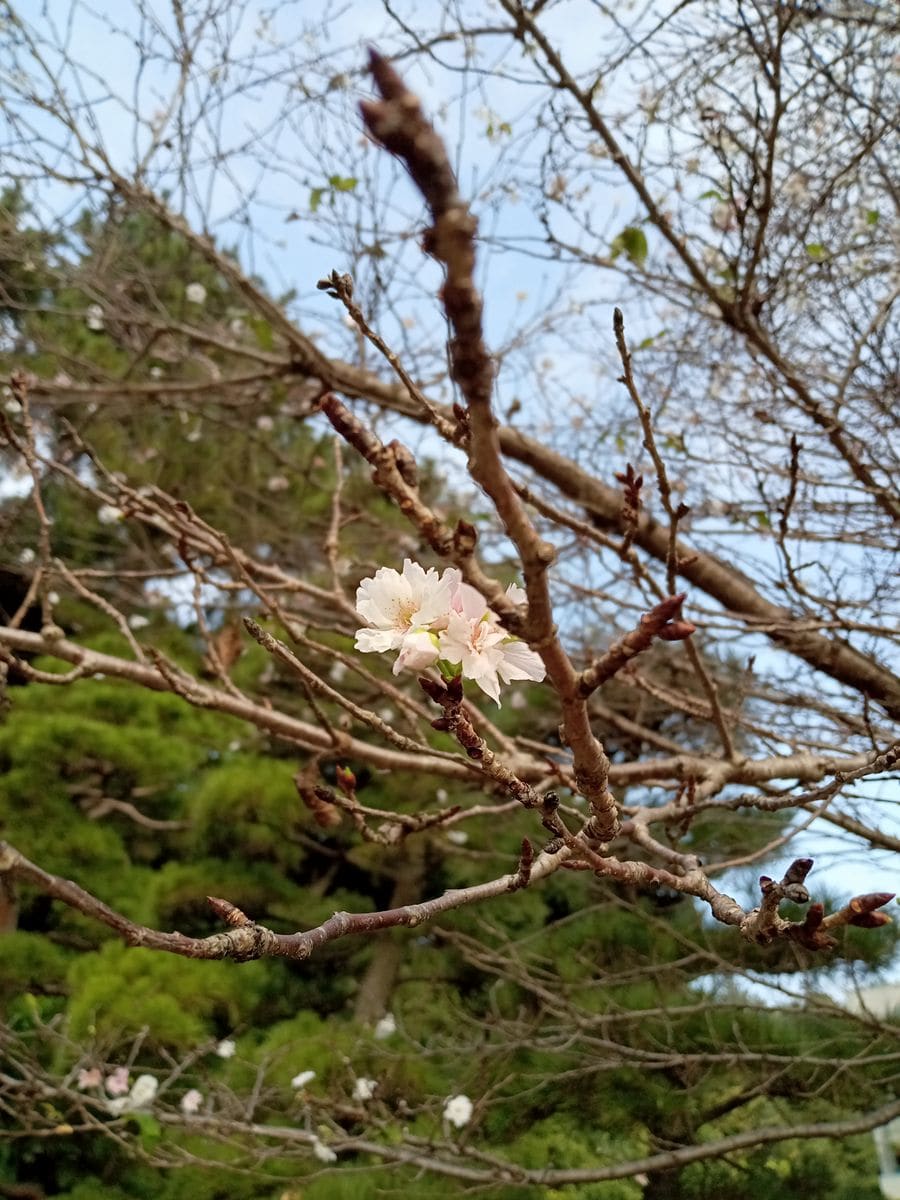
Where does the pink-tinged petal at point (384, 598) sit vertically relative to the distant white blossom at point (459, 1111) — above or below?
above

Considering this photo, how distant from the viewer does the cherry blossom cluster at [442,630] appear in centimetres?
74

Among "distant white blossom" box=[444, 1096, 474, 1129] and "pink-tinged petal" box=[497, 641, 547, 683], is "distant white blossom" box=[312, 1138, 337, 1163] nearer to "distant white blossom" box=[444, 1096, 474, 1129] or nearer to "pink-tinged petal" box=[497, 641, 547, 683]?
"distant white blossom" box=[444, 1096, 474, 1129]

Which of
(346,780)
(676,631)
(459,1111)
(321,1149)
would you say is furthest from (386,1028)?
(676,631)

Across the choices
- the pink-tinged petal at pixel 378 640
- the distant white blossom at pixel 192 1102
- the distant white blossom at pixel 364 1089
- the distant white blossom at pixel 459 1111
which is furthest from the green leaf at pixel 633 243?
the distant white blossom at pixel 192 1102

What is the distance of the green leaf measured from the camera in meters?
2.31

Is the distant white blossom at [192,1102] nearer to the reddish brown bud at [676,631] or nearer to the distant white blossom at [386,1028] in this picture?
the distant white blossom at [386,1028]

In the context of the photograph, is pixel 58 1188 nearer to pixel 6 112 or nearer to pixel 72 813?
pixel 72 813

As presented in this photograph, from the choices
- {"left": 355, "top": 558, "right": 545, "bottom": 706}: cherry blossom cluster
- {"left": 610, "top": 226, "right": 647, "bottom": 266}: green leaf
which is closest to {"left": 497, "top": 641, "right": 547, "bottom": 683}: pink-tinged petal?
{"left": 355, "top": 558, "right": 545, "bottom": 706}: cherry blossom cluster

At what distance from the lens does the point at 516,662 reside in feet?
2.74

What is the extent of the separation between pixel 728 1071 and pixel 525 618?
11.1 feet

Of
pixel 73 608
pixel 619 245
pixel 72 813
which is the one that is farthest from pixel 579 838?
pixel 73 608

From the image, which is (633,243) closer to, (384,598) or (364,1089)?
(384,598)

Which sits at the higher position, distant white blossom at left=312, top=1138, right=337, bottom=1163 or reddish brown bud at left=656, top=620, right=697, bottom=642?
reddish brown bud at left=656, top=620, right=697, bottom=642

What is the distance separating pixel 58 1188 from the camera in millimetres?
4230
